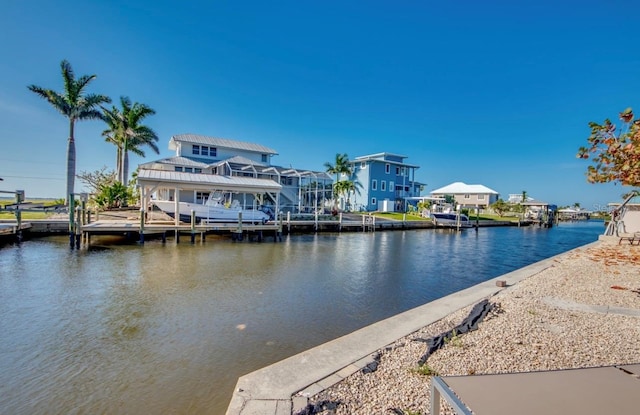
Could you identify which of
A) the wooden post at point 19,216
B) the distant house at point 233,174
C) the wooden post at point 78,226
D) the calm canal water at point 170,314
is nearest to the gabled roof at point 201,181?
the distant house at point 233,174

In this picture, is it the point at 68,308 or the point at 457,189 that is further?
the point at 457,189

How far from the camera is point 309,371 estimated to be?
399 centimetres

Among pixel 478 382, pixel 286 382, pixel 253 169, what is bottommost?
pixel 286 382

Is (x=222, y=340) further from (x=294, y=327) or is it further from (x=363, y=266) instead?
(x=363, y=266)

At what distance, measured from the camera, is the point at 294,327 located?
682 centimetres

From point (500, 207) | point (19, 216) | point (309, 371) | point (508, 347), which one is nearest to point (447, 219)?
point (500, 207)

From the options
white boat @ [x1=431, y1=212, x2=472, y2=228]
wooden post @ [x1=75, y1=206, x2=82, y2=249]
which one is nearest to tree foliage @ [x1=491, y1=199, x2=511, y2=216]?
white boat @ [x1=431, y1=212, x2=472, y2=228]

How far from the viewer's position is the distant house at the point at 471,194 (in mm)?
59656

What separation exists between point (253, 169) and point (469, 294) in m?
24.9

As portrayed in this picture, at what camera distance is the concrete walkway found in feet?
10.9

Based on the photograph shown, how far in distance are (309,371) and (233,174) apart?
92.2 feet

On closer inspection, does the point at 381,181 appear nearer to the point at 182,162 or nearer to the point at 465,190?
the point at 465,190

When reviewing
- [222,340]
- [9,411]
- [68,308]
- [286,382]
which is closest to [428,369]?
[286,382]

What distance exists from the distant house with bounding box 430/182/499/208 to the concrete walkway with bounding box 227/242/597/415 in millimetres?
59245
